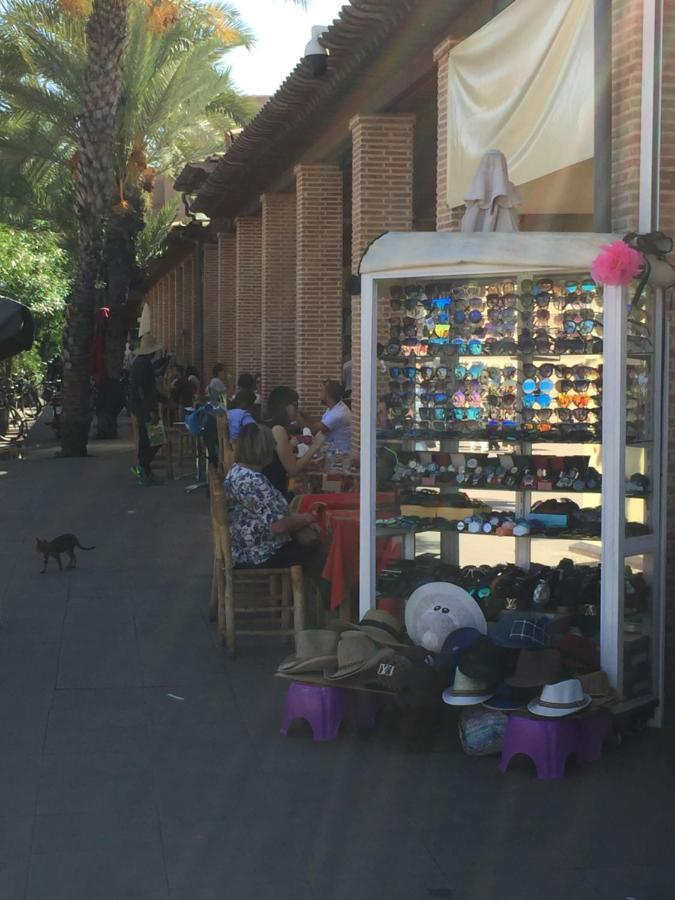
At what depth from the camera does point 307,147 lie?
1638 cm

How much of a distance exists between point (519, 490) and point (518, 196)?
60.5 inches

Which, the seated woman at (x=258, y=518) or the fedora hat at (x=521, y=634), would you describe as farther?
the seated woman at (x=258, y=518)

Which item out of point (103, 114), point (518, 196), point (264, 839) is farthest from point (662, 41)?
point (103, 114)

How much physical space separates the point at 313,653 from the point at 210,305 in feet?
72.5

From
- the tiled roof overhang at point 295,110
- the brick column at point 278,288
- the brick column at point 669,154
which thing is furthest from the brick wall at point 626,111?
the brick column at point 278,288

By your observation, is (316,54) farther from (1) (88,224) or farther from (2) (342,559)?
(1) (88,224)

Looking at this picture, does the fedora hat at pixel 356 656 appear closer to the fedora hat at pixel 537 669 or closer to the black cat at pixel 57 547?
the fedora hat at pixel 537 669

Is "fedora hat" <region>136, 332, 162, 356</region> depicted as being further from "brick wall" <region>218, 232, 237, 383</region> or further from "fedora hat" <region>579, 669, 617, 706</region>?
"fedora hat" <region>579, 669, 617, 706</region>

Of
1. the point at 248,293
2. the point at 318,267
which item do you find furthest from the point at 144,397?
the point at 248,293

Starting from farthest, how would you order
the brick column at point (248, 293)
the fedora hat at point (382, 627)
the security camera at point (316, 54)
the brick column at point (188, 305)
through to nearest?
the brick column at point (188, 305)
the brick column at point (248, 293)
the security camera at point (316, 54)
the fedora hat at point (382, 627)

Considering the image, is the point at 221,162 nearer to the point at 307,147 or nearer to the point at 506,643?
the point at 307,147

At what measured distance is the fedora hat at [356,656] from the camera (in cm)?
602

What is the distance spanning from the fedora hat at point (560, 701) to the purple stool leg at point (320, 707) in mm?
966

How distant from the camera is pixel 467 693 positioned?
5809 mm
